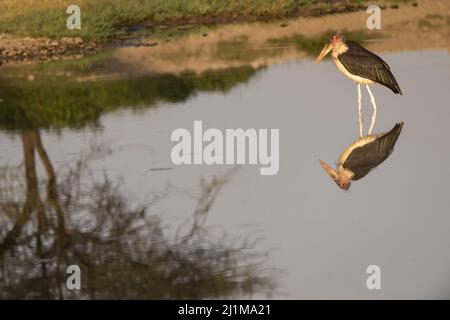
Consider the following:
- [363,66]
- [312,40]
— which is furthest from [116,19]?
[363,66]

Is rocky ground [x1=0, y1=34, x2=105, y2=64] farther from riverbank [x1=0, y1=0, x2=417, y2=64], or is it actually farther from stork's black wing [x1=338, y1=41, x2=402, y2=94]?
stork's black wing [x1=338, y1=41, x2=402, y2=94]

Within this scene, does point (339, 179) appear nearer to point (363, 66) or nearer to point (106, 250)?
point (106, 250)

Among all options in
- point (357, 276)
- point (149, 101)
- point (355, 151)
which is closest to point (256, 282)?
point (357, 276)

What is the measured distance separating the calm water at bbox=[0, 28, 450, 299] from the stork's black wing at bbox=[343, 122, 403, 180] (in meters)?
0.14

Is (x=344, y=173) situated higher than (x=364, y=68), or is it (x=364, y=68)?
(x=364, y=68)

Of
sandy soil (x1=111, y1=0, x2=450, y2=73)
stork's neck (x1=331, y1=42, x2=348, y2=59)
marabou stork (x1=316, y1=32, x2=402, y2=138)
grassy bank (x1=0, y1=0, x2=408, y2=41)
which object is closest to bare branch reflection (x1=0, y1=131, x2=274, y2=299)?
marabou stork (x1=316, y1=32, x2=402, y2=138)

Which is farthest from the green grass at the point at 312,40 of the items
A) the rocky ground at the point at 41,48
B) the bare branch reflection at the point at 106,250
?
the bare branch reflection at the point at 106,250

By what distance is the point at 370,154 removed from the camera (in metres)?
12.6

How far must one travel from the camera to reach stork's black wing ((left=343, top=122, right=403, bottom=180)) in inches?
473

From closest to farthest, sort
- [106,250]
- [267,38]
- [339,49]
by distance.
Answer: [106,250], [339,49], [267,38]

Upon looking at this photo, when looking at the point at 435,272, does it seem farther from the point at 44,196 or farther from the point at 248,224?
the point at 44,196

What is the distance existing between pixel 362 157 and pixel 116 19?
12471 millimetres

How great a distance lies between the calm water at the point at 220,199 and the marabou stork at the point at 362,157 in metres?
0.10

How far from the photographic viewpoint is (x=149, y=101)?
16.3 m
